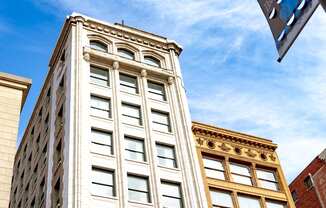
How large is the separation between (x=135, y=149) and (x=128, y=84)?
703cm

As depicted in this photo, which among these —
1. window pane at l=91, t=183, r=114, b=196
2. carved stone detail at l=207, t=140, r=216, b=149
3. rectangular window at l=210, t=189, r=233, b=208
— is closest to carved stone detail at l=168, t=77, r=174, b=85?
carved stone detail at l=207, t=140, r=216, b=149

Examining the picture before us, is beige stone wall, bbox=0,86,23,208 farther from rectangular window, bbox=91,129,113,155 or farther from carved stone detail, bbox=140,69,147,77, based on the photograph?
carved stone detail, bbox=140,69,147,77

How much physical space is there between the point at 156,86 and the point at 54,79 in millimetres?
9461

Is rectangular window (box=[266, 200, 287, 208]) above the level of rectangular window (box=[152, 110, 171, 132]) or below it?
below

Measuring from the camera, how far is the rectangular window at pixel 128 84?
41344mm

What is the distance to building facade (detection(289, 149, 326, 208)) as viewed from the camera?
53906mm

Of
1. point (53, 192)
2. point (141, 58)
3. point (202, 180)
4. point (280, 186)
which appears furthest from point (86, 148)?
point (280, 186)

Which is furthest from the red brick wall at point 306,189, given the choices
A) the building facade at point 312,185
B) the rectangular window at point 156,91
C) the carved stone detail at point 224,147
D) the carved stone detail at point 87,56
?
the carved stone detail at point 87,56

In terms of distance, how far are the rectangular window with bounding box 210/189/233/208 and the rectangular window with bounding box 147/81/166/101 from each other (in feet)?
30.5

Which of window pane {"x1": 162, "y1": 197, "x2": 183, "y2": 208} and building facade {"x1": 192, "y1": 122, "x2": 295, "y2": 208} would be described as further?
building facade {"x1": 192, "y1": 122, "x2": 295, "y2": 208}

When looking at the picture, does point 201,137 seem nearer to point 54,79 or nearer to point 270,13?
point 54,79

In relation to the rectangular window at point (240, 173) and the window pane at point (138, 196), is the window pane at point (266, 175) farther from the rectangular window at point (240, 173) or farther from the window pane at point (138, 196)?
the window pane at point (138, 196)

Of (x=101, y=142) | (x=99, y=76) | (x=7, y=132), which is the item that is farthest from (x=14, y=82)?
(x=99, y=76)

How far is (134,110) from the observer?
131ft
